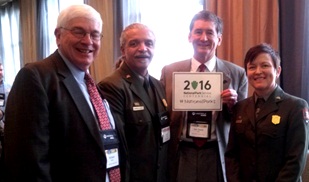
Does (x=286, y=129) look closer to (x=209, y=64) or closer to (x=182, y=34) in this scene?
(x=209, y=64)

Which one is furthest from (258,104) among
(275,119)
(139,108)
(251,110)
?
(139,108)

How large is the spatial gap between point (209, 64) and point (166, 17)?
2.53m

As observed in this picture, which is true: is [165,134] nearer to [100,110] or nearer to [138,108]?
[138,108]

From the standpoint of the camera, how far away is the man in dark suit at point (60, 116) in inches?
52.0

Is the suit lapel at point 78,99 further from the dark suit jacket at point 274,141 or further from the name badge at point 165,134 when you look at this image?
the dark suit jacket at point 274,141

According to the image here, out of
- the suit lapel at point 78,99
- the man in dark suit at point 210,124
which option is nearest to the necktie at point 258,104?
the man in dark suit at point 210,124

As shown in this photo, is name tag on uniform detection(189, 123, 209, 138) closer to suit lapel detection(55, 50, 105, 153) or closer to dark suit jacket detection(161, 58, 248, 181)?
dark suit jacket detection(161, 58, 248, 181)

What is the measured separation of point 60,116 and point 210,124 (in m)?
1.19

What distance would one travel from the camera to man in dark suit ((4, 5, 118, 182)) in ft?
4.33

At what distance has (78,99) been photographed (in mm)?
1510

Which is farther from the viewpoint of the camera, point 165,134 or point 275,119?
point 165,134

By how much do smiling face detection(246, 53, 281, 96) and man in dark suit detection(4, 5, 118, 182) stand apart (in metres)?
0.97

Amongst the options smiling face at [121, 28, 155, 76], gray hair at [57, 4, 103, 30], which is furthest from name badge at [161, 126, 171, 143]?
gray hair at [57, 4, 103, 30]

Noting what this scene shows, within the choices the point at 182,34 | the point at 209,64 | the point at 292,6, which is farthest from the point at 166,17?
the point at 209,64
